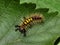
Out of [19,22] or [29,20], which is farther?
[29,20]

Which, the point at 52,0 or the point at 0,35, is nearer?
the point at 0,35

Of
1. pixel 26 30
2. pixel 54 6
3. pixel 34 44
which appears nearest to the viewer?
pixel 34 44

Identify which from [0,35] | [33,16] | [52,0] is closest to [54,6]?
[52,0]

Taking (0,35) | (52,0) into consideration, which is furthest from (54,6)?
(0,35)

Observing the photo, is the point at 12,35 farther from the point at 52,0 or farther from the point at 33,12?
the point at 52,0

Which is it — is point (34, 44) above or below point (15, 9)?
below

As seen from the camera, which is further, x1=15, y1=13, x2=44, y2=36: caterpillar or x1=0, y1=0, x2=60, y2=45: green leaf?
x1=15, y1=13, x2=44, y2=36: caterpillar

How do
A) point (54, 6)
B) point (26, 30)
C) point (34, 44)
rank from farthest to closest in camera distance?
point (54, 6) → point (26, 30) → point (34, 44)

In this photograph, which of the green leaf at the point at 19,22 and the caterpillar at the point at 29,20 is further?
the caterpillar at the point at 29,20
